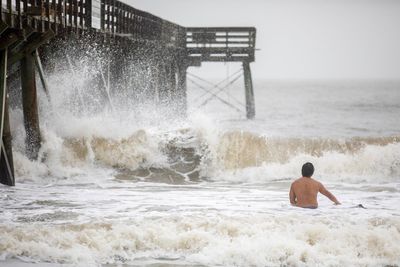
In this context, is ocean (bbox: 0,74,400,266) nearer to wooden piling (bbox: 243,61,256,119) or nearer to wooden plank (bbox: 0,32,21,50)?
wooden plank (bbox: 0,32,21,50)

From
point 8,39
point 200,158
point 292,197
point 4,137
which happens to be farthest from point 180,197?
point 200,158

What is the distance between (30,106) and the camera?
44.7ft

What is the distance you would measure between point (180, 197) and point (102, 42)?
19.2 feet

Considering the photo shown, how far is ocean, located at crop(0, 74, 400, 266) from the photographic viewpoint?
790cm

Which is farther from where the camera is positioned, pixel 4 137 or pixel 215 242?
pixel 4 137

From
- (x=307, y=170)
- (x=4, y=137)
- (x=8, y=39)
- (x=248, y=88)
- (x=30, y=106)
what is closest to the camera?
(x=307, y=170)

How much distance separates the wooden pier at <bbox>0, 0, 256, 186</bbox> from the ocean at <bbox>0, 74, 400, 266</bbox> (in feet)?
3.47

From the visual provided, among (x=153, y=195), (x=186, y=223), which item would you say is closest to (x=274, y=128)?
(x=153, y=195)

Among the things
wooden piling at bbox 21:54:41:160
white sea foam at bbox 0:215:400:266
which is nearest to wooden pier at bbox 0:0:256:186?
wooden piling at bbox 21:54:41:160

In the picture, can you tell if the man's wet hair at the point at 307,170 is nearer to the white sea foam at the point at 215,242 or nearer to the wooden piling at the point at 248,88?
the white sea foam at the point at 215,242

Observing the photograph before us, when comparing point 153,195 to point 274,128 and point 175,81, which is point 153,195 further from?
point 274,128

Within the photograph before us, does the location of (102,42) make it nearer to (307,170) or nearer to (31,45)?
(31,45)

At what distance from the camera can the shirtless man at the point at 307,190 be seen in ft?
32.8

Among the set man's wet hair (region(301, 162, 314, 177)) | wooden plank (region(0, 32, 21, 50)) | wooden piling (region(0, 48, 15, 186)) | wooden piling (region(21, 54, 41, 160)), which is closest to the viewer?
man's wet hair (region(301, 162, 314, 177))
